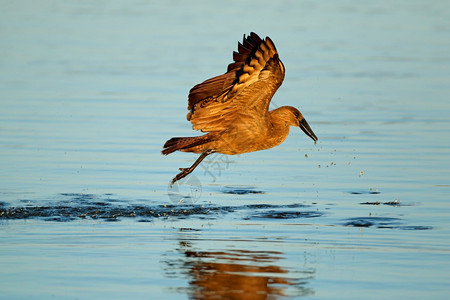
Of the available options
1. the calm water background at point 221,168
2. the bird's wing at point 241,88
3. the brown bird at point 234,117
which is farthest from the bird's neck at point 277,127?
the calm water background at point 221,168

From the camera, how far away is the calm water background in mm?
7766

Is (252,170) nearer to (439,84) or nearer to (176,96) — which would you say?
(176,96)

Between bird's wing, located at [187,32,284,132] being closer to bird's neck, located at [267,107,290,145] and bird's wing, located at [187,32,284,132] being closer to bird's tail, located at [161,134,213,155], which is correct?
bird's tail, located at [161,134,213,155]

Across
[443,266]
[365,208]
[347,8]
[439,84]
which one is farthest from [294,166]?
[347,8]

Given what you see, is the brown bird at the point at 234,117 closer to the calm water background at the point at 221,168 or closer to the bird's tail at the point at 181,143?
the bird's tail at the point at 181,143

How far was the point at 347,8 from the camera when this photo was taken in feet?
97.2

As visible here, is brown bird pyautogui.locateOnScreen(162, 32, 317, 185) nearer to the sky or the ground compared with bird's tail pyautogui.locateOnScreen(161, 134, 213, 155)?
nearer to the sky

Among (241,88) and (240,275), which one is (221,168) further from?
(240,275)

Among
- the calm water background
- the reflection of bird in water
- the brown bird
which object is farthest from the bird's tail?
the reflection of bird in water

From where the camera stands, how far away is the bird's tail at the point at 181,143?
10875 millimetres

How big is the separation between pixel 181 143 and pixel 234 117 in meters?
0.69

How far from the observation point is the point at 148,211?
10.2 metres

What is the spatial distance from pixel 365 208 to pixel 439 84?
27.4 feet

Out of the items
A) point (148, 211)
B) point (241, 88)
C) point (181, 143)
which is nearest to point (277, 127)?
point (241, 88)
